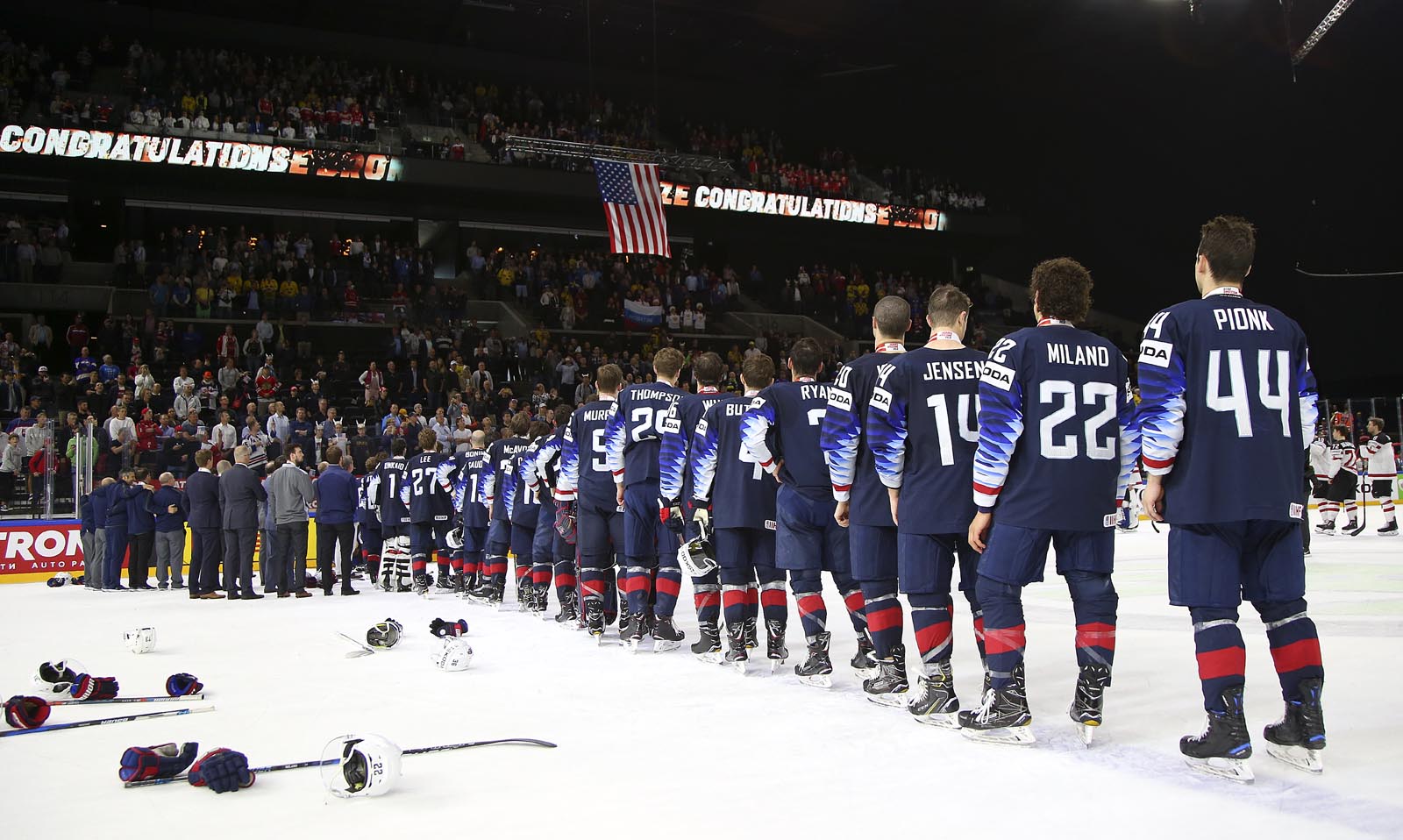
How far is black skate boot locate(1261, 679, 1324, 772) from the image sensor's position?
4.14 m

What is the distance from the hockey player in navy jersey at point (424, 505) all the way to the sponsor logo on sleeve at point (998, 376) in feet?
30.4

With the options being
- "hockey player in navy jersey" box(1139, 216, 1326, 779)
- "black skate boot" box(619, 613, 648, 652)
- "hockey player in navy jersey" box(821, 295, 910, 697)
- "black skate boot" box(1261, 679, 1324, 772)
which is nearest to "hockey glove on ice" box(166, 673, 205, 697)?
"black skate boot" box(619, 613, 648, 652)

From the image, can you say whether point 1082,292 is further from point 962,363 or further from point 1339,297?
point 1339,297

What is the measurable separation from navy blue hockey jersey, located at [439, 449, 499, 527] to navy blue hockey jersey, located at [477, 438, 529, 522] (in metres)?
0.14

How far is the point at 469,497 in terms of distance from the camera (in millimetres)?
12484

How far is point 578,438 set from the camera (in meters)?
8.82

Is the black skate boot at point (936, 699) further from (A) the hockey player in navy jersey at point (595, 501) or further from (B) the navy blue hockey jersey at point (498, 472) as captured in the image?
(B) the navy blue hockey jersey at point (498, 472)

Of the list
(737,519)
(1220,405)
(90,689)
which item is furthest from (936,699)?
(90,689)

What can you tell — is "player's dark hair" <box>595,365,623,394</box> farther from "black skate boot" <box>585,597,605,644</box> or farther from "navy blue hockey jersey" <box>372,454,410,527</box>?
"navy blue hockey jersey" <box>372,454,410,527</box>

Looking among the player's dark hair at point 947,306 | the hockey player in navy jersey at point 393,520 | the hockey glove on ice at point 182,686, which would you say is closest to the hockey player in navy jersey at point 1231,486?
the player's dark hair at point 947,306

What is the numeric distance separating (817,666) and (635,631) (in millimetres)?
2207

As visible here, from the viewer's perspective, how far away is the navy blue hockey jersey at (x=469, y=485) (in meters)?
12.3

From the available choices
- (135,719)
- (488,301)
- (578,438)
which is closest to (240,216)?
(488,301)

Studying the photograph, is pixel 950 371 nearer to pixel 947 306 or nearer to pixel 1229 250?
pixel 947 306
